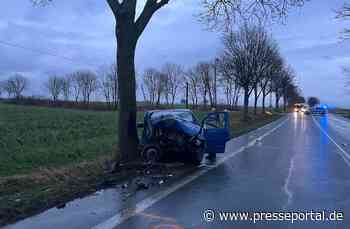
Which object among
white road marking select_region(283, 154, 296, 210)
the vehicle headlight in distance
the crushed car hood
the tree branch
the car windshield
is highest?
the tree branch

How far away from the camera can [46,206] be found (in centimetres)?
834

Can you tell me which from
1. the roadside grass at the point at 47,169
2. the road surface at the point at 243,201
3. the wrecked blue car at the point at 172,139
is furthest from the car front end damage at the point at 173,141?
the roadside grass at the point at 47,169

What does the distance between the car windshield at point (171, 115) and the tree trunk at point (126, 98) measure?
135 cm

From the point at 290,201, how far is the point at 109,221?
11.2 feet

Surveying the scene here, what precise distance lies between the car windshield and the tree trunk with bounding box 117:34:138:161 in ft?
4.42

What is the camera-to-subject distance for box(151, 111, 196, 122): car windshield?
1530 cm

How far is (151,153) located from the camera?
1439 cm

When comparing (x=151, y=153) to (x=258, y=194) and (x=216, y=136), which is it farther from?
(x=258, y=194)

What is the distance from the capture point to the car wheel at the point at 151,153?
14.3 metres

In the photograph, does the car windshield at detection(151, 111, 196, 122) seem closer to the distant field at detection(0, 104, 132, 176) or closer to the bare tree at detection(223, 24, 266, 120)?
the distant field at detection(0, 104, 132, 176)

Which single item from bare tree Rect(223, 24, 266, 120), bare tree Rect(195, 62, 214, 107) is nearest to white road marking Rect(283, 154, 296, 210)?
bare tree Rect(223, 24, 266, 120)

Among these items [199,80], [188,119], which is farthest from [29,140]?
[199,80]

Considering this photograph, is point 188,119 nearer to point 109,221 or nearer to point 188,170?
point 188,170

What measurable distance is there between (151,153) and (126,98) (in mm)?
1738
